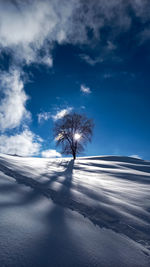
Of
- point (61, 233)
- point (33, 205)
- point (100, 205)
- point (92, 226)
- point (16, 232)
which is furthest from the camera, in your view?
point (100, 205)

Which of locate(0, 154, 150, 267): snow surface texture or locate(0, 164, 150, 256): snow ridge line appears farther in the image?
locate(0, 164, 150, 256): snow ridge line

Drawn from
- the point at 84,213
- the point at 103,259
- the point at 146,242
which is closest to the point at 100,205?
the point at 84,213

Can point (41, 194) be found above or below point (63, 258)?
above

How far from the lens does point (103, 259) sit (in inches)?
31.2

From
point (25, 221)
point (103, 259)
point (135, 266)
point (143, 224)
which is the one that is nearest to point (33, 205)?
point (25, 221)

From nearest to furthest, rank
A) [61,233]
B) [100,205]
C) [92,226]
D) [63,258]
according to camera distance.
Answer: [63,258] < [61,233] < [92,226] < [100,205]

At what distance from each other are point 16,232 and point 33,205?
0.48m

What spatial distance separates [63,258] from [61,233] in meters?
0.24

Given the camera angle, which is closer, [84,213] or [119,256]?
[119,256]

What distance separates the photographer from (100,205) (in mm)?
1636

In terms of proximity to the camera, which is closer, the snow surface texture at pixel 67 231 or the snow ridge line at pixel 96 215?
the snow surface texture at pixel 67 231

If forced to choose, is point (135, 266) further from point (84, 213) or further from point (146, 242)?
point (84, 213)

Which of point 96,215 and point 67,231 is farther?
point 96,215

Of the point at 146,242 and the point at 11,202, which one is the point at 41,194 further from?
the point at 146,242
